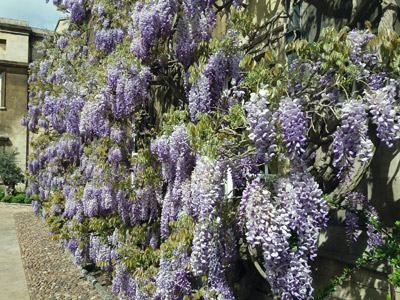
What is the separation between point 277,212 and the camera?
2.66 meters

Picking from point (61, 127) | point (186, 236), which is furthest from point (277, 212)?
point (61, 127)

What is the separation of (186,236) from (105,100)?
3.56m

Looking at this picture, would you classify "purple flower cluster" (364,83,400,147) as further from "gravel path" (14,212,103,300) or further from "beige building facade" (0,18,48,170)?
"beige building facade" (0,18,48,170)

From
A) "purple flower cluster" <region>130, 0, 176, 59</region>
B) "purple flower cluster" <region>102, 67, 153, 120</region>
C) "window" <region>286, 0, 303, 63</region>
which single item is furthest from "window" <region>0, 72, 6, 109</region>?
"window" <region>286, 0, 303, 63</region>

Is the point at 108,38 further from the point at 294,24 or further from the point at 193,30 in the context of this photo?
the point at 294,24

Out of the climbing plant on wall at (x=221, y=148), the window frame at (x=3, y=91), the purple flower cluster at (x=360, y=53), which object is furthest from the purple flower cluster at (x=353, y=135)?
the window frame at (x=3, y=91)

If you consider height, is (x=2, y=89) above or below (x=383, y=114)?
above

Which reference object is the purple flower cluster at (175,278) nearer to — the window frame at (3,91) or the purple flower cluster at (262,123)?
the purple flower cluster at (262,123)

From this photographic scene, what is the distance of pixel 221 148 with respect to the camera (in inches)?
130

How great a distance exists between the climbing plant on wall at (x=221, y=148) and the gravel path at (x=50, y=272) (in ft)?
1.82

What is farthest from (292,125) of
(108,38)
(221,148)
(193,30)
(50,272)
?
(50,272)

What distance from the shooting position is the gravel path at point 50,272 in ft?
21.7

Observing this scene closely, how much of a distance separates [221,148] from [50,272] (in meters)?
6.29

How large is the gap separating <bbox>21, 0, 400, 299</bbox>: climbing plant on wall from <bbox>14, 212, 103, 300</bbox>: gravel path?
1.82 ft
